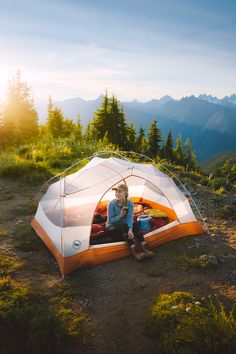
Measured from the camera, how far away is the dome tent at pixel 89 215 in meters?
7.06

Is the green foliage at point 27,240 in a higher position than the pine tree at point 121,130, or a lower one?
higher

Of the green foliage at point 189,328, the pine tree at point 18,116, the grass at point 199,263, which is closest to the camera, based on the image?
the green foliage at point 189,328

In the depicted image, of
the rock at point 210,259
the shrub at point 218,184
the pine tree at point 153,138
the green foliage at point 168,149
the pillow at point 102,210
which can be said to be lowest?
the green foliage at point 168,149

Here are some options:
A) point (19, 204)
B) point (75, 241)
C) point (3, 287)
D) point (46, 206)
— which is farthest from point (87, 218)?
point (19, 204)

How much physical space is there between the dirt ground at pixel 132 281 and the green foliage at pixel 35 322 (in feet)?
1.08

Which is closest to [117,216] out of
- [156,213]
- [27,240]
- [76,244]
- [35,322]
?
[76,244]

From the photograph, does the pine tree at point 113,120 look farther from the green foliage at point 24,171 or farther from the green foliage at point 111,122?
the green foliage at point 24,171

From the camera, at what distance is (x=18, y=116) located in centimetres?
4038

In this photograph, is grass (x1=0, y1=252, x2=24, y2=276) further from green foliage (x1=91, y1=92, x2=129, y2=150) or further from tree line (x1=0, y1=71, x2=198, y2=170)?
green foliage (x1=91, y1=92, x2=129, y2=150)

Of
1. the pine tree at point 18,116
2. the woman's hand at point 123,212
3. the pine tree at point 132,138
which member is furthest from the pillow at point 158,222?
the pine tree at point 132,138

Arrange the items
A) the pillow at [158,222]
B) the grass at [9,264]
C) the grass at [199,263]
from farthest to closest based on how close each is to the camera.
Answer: the pillow at [158,222]
the grass at [199,263]
the grass at [9,264]

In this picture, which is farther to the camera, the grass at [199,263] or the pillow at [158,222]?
the pillow at [158,222]

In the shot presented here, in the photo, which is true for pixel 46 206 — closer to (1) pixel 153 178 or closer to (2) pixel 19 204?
(2) pixel 19 204

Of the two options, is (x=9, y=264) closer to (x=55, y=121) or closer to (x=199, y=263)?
(x=199, y=263)
